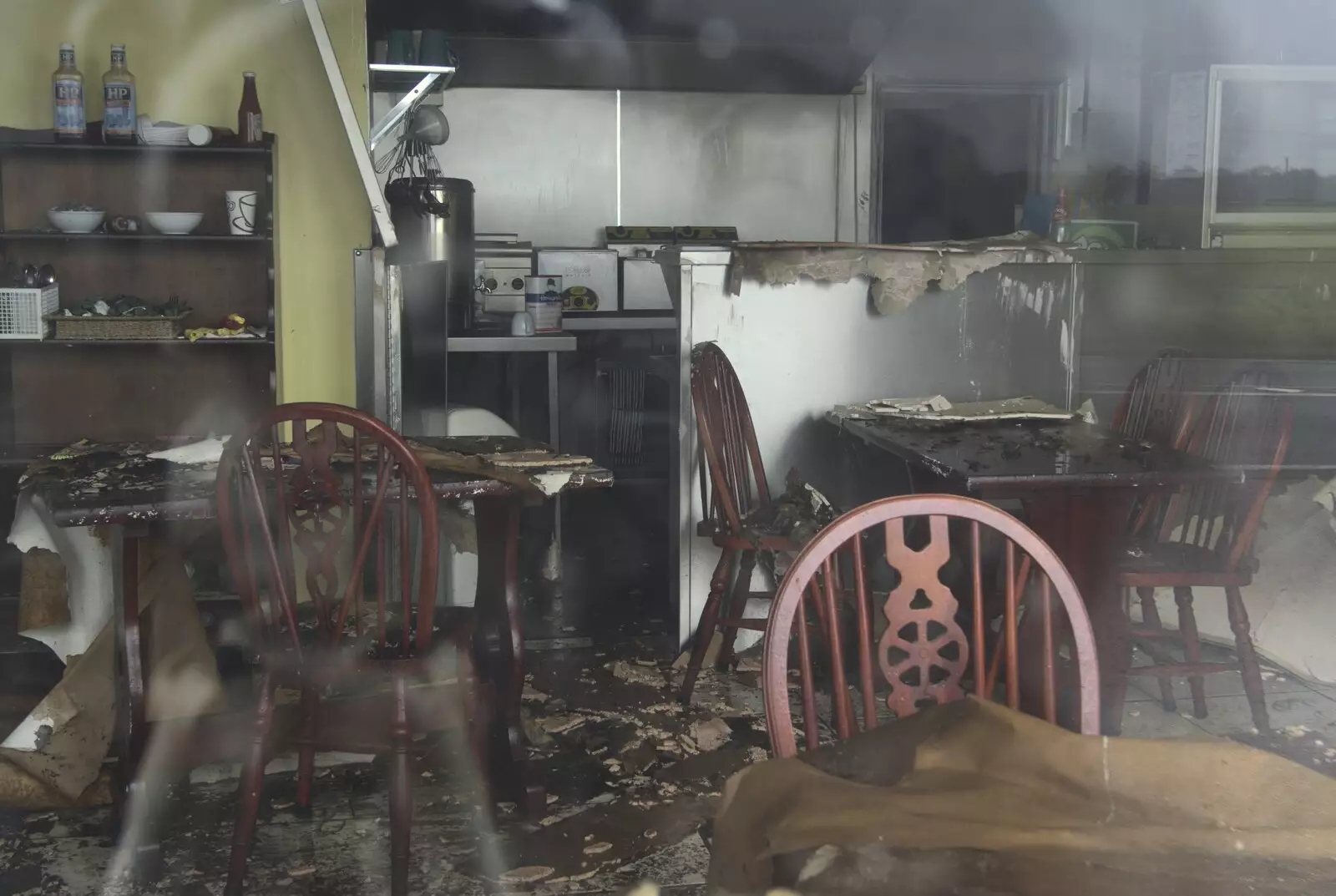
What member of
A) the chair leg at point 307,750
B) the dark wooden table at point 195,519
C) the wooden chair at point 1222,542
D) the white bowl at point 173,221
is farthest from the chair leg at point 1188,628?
the white bowl at point 173,221

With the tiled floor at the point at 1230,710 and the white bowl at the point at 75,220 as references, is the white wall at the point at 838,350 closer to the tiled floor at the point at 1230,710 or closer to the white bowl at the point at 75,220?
the tiled floor at the point at 1230,710

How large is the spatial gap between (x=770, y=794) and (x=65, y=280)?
158 inches

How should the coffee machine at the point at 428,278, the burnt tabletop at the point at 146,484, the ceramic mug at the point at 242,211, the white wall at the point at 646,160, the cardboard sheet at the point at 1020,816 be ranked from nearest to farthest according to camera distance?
the cardboard sheet at the point at 1020,816 → the burnt tabletop at the point at 146,484 → the coffee machine at the point at 428,278 → the ceramic mug at the point at 242,211 → the white wall at the point at 646,160

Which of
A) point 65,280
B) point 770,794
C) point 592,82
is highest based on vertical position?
point 592,82

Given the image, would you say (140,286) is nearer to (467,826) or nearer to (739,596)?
(739,596)

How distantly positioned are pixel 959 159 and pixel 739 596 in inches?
162

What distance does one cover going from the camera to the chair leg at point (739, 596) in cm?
309

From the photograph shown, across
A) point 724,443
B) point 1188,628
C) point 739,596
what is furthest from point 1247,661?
point 724,443

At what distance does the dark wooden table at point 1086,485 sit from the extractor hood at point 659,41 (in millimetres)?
3556

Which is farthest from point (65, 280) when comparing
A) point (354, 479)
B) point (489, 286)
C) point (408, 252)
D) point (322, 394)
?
point (354, 479)

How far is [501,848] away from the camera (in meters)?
2.22

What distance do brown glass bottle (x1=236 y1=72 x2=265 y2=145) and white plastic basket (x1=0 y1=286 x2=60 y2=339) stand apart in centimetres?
86

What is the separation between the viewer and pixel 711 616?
3004 millimetres

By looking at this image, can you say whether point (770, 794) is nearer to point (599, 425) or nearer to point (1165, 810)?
point (1165, 810)
